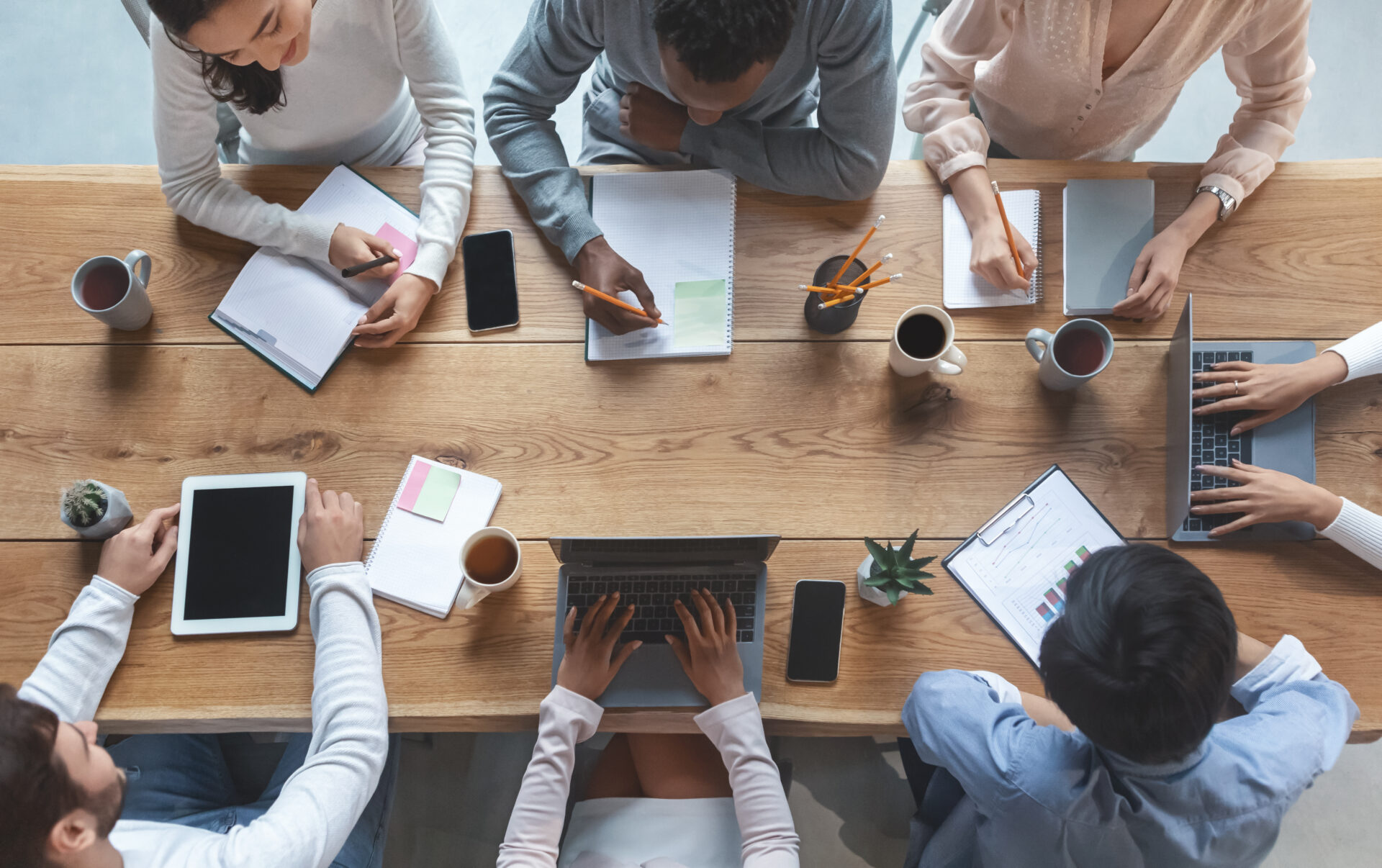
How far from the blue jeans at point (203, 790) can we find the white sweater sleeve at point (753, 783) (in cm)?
60

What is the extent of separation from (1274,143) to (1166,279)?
0.32 metres

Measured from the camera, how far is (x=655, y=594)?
1.18 m

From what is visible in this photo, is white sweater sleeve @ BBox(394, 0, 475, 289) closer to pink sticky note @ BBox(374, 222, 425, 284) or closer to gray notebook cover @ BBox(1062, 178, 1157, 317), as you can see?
pink sticky note @ BBox(374, 222, 425, 284)

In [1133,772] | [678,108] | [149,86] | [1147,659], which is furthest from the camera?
[149,86]

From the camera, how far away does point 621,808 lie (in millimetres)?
1330

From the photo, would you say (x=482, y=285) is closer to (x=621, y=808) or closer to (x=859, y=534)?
(x=859, y=534)

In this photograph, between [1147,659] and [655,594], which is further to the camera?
[655,594]

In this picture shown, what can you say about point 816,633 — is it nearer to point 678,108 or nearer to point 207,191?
point 678,108

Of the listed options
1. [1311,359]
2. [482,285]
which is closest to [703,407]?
[482,285]

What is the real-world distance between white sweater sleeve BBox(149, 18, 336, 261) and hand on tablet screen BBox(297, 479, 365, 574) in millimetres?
398

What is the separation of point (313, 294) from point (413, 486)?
370 mm

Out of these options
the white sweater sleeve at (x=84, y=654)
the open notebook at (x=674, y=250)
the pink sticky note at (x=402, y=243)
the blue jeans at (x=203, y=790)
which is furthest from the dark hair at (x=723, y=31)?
the blue jeans at (x=203, y=790)

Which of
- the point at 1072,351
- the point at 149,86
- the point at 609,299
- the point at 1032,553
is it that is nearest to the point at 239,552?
the point at 609,299

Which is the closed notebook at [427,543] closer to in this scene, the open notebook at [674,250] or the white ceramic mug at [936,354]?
the open notebook at [674,250]
